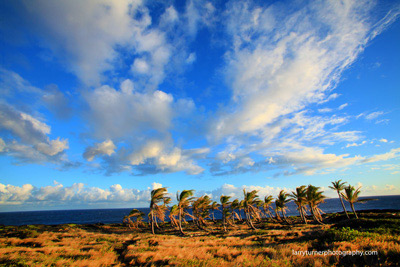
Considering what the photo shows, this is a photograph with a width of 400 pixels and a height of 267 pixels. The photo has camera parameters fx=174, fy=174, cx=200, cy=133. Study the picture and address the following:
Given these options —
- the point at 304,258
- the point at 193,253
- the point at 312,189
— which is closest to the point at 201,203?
the point at 312,189

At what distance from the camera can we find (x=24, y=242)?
647 inches

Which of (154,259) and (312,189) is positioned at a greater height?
(312,189)

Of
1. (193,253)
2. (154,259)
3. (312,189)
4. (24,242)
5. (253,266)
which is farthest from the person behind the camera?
(312,189)

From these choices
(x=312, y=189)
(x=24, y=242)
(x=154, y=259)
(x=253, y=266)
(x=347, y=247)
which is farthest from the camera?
(x=312, y=189)

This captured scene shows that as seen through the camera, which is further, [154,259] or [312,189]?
[312,189]

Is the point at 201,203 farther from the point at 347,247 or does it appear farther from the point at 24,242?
the point at 347,247

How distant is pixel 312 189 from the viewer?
35844 millimetres

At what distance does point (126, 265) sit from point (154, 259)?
64.0 inches

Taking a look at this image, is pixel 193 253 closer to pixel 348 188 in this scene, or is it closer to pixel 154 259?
pixel 154 259

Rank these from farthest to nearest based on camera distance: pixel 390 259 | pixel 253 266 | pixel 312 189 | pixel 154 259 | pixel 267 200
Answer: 1. pixel 267 200
2. pixel 312 189
3. pixel 154 259
4. pixel 253 266
5. pixel 390 259

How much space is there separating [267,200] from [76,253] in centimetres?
4458

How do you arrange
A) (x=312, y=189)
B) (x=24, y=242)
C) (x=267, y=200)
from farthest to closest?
(x=267, y=200) < (x=312, y=189) < (x=24, y=242)

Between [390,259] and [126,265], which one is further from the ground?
[390,259]

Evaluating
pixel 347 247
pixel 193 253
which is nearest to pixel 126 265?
pixel 193 253
